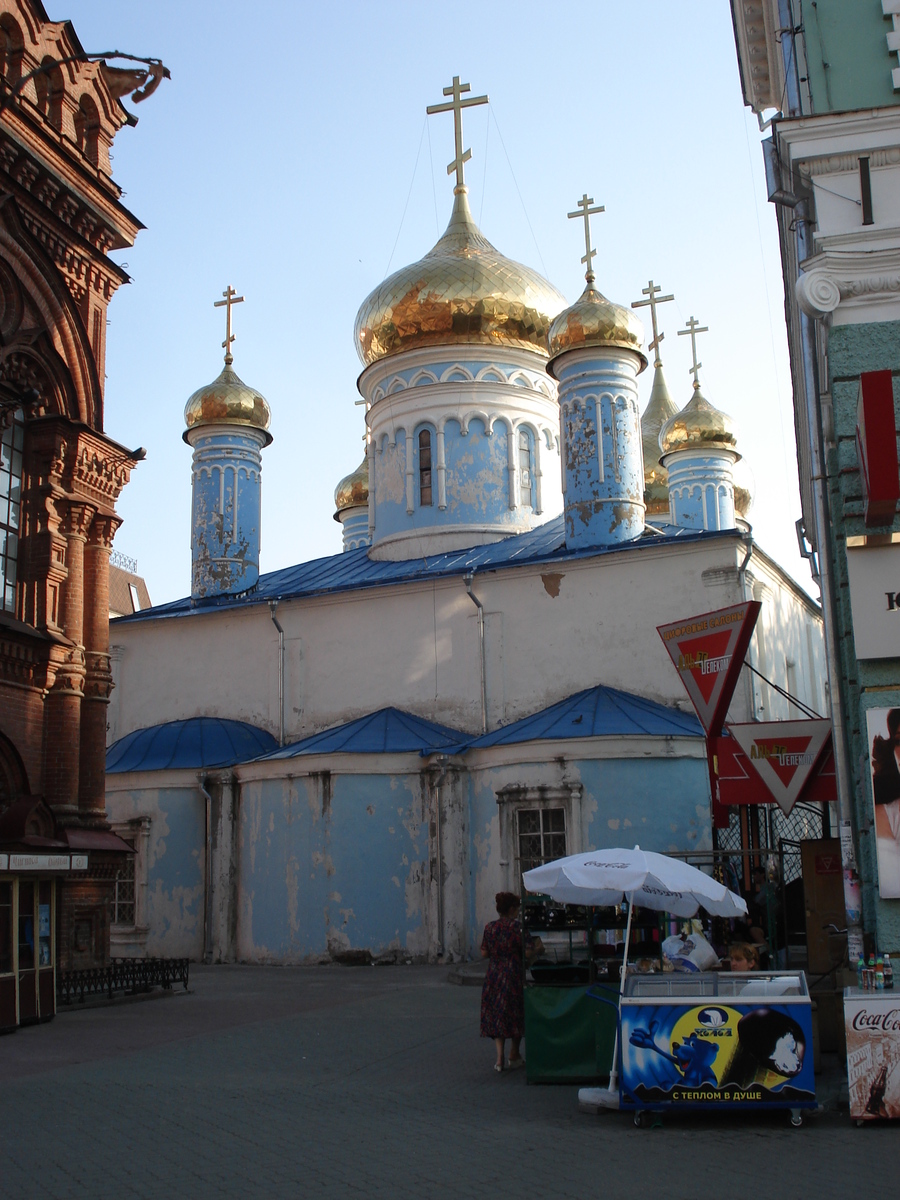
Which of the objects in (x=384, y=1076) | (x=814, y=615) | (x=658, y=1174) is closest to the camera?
(x=658, y=1174)

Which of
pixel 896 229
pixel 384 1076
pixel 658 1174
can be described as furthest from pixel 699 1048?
pixel 896 229

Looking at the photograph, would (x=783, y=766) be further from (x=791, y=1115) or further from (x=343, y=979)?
(x=343, y=979)

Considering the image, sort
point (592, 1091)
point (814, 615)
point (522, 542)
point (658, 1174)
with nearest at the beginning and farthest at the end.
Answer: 1. point (658, 1174)
2. point (592, 1091)
3. point (522, 542)
4. point (814, 615)

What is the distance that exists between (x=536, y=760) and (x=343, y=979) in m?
4.38

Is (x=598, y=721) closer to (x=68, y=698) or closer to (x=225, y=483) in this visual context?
(x=68, y=698)

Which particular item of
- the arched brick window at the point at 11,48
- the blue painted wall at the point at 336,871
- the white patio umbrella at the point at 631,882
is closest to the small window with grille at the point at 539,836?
the blue painted wall at the point at 336,871

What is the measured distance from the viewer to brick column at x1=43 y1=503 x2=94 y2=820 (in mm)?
15422

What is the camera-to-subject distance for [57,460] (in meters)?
15.9

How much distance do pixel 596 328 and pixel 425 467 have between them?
5.52 meters

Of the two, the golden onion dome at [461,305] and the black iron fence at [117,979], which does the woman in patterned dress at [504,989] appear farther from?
the golden onion dome at [461,305]

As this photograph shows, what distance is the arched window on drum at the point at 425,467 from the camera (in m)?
27.1

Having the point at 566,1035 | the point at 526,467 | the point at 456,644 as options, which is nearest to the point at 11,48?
the point at 456,644

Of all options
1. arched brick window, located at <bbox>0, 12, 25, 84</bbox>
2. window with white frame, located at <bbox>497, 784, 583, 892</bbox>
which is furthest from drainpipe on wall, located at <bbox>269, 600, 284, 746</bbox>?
arched brick window, located at <bbox>0, 12, 25, 84</bbox>

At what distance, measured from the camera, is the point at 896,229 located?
9.20 m
